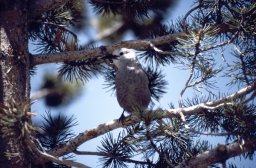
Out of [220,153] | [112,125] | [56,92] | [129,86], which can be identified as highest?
[56,92]

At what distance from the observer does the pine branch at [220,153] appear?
62.9 inches

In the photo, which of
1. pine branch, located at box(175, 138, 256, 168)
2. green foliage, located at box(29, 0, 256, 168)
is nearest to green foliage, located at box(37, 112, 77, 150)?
green foliage, located at box(29, 0, 256, 168)

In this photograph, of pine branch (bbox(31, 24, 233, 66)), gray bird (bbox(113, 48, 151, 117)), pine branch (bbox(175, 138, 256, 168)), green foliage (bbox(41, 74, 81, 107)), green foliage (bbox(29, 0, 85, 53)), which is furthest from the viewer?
green foliage (bbox(41, 74, 81, 107))

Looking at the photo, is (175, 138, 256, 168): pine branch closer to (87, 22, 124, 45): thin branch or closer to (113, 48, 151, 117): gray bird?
(113, 48, 151, 117): gray bird

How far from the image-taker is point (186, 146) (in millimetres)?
1826

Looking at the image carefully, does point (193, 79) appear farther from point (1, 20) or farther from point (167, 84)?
point (1, 20)

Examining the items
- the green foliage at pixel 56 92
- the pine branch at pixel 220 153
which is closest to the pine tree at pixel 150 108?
the pine branch at pixel 220 153

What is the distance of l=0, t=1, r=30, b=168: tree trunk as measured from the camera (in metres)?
1.80

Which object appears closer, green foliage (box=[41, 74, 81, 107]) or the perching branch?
the perching branch

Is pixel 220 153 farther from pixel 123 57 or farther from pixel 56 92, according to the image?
pixel 56 92

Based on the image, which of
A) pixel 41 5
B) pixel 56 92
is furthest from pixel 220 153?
pixel 56 92

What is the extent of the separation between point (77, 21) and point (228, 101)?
1.29 m

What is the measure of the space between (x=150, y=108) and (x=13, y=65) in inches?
29.4

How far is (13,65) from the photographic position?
1.93m
